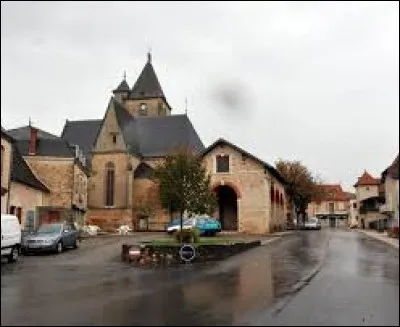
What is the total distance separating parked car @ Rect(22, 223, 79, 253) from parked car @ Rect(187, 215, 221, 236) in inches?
410

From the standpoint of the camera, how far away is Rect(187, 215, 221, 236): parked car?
38375 mm

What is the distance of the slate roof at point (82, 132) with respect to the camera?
70800 millimetres

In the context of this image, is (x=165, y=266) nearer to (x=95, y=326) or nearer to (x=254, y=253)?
(x=254, y=253)

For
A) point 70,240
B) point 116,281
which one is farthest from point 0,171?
point 116,281

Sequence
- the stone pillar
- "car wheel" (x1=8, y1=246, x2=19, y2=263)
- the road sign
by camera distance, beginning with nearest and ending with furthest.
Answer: "car wheel" (x1=8, y1=246, x2=19, y2=263)
the road sign
the stone pillar

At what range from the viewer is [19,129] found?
5256 cm

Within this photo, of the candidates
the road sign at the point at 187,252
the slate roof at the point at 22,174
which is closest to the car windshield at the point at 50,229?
the slate roof at the point at 22,174

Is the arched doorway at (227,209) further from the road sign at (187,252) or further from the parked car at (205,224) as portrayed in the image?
the road sign at (187,252)

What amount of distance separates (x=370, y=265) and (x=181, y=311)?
11.3 m

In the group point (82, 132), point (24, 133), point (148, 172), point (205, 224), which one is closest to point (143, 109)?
point (82, 132)

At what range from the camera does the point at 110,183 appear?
205 feet

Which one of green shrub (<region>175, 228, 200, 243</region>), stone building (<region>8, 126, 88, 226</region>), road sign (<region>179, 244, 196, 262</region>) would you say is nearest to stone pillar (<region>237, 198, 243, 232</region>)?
stone building (<region>8, 126, 88, 226</region>)

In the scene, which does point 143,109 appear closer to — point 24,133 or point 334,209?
point 24,133

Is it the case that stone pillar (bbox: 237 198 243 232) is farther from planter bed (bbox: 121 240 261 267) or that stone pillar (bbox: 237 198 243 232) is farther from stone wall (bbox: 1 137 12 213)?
planter bed (bbox: 121 240 261 267)
